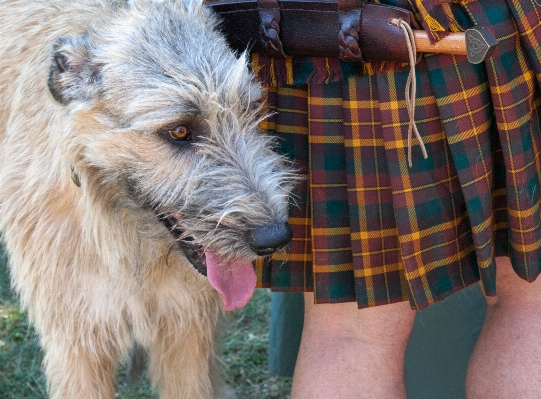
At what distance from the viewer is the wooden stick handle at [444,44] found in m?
2.05

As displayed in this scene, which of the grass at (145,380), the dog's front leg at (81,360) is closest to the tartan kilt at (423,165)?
the dog's front leg at (81,360)

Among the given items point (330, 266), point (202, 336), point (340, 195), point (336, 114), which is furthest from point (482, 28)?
point (202, 336)

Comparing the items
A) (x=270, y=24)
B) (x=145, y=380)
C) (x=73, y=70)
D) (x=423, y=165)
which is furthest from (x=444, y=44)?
(x=145, y=380)

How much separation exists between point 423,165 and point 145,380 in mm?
2197

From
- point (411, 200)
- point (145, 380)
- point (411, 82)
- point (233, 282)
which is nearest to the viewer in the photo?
point (411, 82)

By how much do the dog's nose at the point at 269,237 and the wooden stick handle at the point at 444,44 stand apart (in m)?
0.65

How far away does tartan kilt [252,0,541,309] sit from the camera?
7.22 ft

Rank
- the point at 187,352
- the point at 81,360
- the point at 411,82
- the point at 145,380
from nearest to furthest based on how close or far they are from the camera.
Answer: the point at 411,82 < the point at 81,360 < the point at 187,352 < the point at 145,380

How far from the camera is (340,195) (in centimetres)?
239

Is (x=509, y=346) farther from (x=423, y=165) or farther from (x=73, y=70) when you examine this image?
(x=73, y=70)

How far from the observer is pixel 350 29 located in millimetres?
2148

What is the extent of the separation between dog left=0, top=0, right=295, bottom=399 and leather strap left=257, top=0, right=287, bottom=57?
0.37 feet

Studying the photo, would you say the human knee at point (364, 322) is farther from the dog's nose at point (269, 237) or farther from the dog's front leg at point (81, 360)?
the dog's front leg at point (81, 360)

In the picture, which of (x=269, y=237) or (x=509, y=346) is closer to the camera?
(x=269, y=237)
